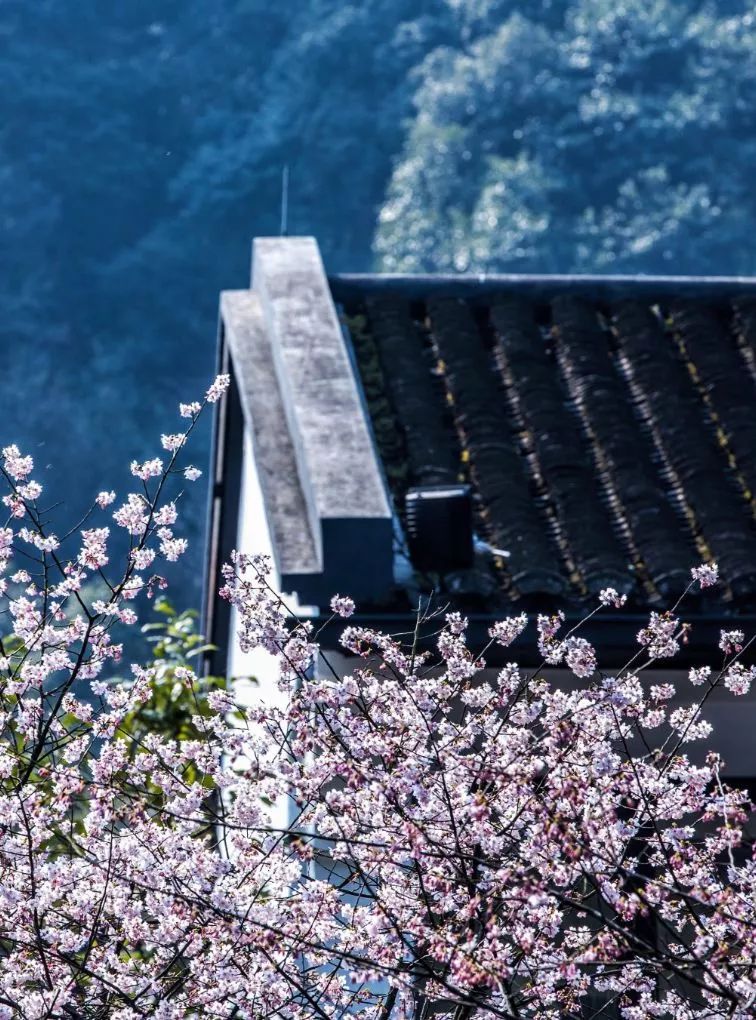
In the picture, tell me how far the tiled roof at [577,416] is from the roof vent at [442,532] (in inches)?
11.4

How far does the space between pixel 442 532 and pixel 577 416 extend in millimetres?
2087

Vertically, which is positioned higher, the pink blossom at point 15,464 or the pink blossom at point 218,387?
the pink blossom at point 218,387

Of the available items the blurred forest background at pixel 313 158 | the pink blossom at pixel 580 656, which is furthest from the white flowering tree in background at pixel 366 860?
the blurred forest background at pixel 313 158

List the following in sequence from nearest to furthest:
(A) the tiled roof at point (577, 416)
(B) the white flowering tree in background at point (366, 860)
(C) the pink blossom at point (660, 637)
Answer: (B) the white flowering tree in background at point (366, 860) → (C) the pink blossom at point (660, 637) → (A) the tiled roof at point (577, 416)

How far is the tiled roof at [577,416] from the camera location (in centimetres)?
802

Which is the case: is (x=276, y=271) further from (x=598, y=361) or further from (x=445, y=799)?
(x=445, y=799)

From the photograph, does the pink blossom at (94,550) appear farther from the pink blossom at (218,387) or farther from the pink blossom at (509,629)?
the pink blossom at (509,629)

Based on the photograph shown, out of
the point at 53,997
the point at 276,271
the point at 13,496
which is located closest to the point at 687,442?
the point at 276,271

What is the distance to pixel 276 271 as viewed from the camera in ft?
34.2

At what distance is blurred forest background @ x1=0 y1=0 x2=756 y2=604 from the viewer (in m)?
78.7

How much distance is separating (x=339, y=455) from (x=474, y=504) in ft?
2.81

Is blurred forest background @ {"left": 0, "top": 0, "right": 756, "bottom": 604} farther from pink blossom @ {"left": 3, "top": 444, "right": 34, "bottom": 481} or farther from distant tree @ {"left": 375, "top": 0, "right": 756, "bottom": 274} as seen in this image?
pink blossom @ {"left": 3, "top": 444, "right": 34, "bottom": 481}

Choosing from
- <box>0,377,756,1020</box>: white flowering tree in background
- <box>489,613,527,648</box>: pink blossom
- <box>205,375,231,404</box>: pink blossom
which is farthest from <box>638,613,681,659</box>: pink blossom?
<box>205,375,231,404</box>: pink blossom

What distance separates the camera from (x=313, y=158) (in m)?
92.4
